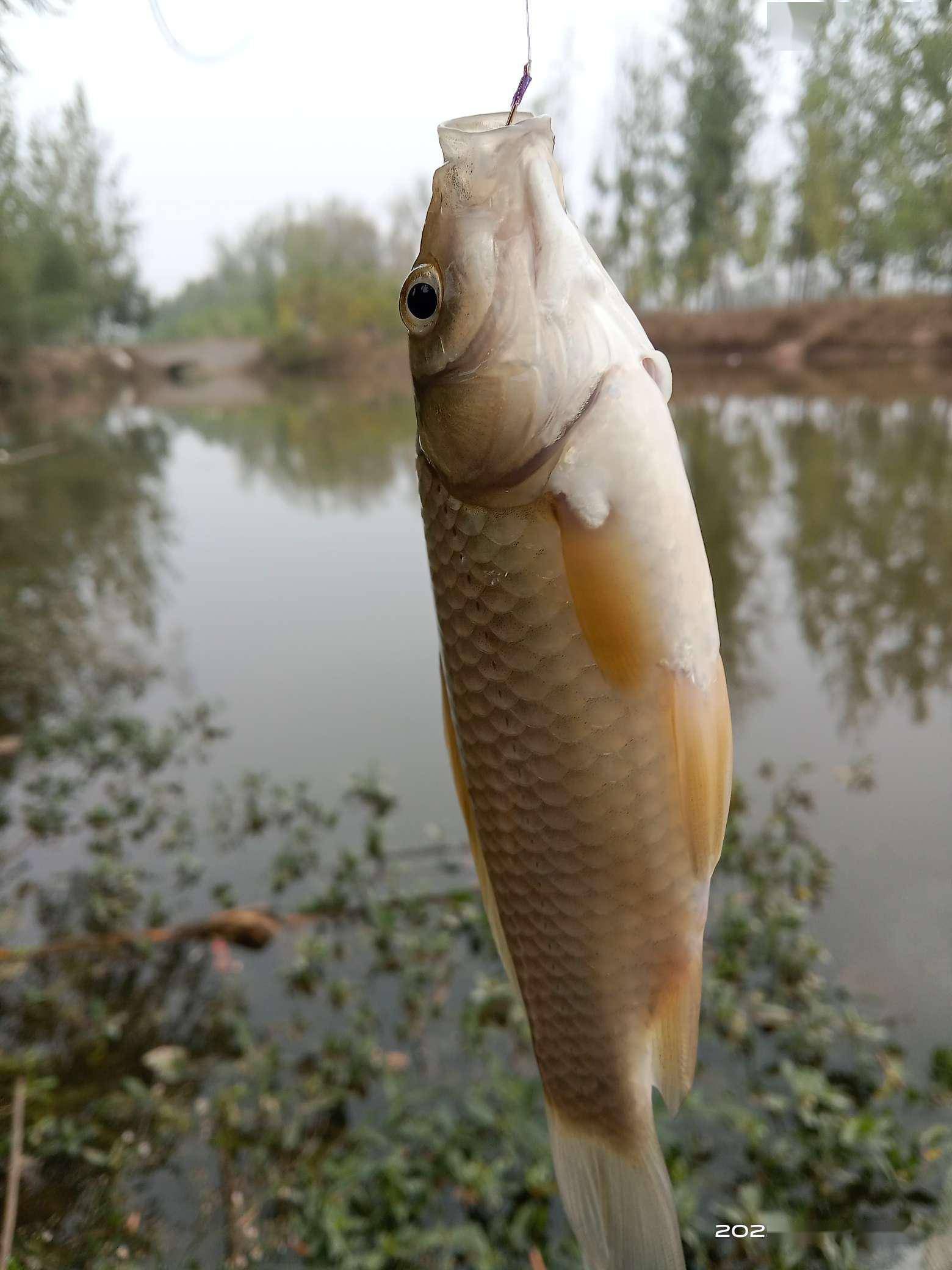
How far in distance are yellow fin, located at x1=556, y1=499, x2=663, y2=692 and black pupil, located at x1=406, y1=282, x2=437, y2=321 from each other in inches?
9.8

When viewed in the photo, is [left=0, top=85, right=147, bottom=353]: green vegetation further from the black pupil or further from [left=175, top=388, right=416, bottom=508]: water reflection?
the black pupil

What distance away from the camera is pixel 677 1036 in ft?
3.22

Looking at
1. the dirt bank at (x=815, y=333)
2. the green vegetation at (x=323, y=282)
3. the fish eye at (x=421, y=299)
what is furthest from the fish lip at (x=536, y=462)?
the green vegetation at (x=323, y=282)

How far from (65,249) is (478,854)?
1371 inches

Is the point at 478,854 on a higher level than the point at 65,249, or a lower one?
lower

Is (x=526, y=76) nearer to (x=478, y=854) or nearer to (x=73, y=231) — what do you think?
(x=478, y=854)

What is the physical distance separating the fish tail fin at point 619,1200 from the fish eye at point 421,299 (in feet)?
3.07

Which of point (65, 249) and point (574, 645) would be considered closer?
point (574, 645)

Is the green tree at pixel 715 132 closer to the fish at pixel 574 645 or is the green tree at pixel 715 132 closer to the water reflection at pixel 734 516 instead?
the fish at pixel 574 645

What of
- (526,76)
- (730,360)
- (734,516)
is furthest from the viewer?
(730,360)

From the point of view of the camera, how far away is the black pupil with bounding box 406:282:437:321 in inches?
33.5

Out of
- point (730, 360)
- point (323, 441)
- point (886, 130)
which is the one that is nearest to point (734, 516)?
point (886, 130)

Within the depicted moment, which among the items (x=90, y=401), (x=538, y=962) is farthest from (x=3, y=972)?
(x=90, y=401)

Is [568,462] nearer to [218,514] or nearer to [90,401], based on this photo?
[218,514]
